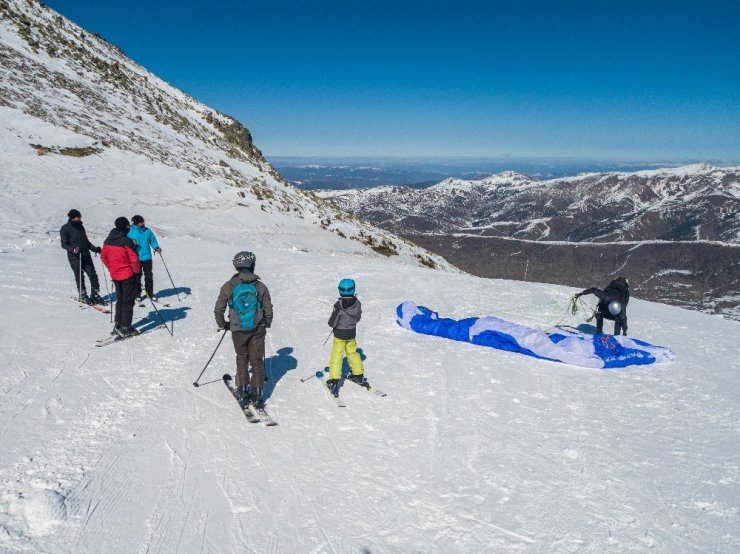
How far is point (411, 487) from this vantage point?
5691 mm

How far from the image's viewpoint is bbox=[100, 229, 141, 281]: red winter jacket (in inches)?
370

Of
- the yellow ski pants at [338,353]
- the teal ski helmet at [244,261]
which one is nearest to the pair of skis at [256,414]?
the yellow ski pants at [338,353]

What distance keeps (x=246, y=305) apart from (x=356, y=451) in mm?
2638

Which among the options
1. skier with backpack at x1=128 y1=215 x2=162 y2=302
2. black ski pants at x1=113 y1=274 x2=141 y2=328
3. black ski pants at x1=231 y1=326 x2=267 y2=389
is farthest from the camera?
skier with backpack at x1=128 y1=215 x2=162 y2=302

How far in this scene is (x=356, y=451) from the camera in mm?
6402

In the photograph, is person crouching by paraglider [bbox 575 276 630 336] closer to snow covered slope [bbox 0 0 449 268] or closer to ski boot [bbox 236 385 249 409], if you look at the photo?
ski boot [bbox 236 385 249 409]

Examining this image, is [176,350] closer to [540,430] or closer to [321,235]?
[540,430]

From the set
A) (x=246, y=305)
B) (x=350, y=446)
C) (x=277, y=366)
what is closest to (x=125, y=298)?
(x=277, y=366)

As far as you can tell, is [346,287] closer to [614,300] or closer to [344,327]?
[344,327]

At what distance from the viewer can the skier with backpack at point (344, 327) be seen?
792 centimetres

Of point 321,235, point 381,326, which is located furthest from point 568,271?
point 381,326

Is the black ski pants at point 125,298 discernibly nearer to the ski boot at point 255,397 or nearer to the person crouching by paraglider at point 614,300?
the ski boot at point 255,397

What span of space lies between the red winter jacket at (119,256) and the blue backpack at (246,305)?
397 cm

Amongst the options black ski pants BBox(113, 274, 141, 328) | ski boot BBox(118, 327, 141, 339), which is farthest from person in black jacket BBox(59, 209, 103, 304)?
ski boot BBox(118, 327, 141, 339)
